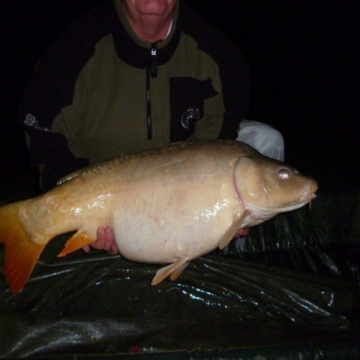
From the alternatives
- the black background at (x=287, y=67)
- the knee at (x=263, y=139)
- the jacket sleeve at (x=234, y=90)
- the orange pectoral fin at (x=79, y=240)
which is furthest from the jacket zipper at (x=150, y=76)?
the black background at (x=287, y=67)

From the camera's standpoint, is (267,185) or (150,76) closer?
(267,185)

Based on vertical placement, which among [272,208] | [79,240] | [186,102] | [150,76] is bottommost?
[79,240]

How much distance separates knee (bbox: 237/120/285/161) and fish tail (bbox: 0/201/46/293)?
3.64 ft

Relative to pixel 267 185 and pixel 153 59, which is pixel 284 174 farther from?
pixel 153 59

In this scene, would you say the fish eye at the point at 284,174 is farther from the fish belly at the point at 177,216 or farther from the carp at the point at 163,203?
the fish belly at the point at 177,216

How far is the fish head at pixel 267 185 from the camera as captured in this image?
4.56 ft

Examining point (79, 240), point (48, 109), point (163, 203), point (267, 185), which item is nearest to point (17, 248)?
point (79, 240)

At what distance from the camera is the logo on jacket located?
198cm

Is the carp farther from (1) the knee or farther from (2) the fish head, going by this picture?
(1) the knee

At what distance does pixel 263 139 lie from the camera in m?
2.22

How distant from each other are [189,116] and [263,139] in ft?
1.35

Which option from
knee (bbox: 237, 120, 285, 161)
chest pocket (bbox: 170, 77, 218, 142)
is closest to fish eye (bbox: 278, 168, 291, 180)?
chest pocket (bbox: 170, 77, 218, 142)

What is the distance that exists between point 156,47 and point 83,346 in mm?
1083

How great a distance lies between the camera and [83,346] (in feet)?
4.62
